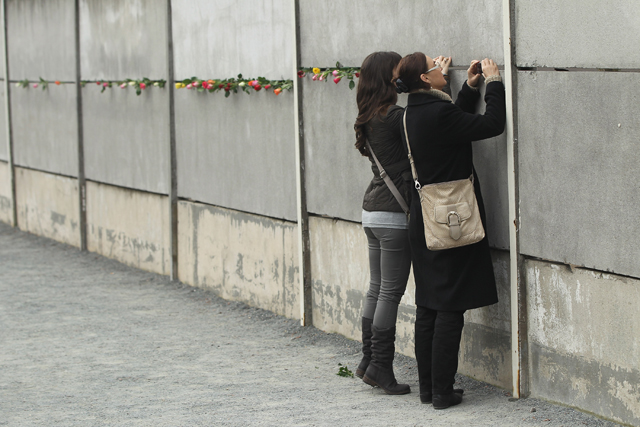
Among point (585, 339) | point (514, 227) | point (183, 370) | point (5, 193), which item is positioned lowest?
point (183, 370)

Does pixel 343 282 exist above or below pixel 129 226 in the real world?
below

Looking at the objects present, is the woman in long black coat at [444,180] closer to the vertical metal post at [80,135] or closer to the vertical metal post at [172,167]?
the vertical metal post at [172,167]

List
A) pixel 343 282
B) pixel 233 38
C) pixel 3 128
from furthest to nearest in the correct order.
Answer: pixel 3 128 → pixel 233 38 → pixel 343 282

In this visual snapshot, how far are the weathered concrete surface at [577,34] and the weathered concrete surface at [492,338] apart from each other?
116 centimetres

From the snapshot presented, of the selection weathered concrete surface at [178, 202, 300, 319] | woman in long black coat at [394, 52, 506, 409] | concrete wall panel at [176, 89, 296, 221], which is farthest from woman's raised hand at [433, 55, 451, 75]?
weathered concrete surface at [178, 202, 300, 319]

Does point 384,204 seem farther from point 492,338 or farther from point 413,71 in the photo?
point 492,338

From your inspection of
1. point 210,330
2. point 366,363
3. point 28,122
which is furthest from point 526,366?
point 28,122

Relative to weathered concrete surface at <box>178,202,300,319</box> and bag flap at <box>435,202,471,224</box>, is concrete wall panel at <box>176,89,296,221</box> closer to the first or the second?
weathered concrete surface at <box>178,202,300,319</box>

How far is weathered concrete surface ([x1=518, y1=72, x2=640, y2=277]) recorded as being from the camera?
14.3ft

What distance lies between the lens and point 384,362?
17.9ft

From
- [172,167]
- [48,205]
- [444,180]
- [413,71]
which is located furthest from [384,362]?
[48,205]

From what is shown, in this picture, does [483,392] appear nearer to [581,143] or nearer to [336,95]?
[581,143]

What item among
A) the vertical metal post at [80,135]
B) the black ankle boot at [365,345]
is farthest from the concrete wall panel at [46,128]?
the black ankle boot at [365,345]

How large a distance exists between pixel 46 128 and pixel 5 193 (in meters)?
2.42
